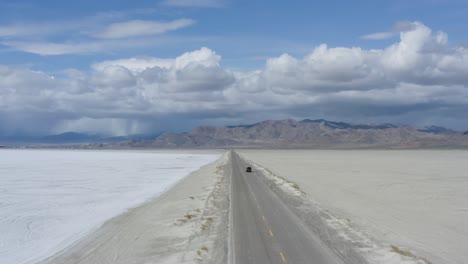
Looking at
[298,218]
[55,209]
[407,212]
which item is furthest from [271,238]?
[55,209]

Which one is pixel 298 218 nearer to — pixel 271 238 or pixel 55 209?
pixel 271 238

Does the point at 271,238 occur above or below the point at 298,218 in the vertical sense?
above

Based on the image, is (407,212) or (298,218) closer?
(298,218)

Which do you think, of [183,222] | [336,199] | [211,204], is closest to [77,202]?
[211,204]

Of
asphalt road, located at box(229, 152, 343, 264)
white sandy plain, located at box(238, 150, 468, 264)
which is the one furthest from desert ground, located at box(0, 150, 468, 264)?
asphalt road, located at box(229, 152, 343, 264)

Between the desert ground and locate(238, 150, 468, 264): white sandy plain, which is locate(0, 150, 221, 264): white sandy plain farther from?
locate(238, 150, 468, 264): white sandy plain

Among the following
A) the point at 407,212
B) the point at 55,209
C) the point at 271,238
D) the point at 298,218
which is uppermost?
the point at 271,238

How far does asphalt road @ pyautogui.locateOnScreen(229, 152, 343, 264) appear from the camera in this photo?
18.9 meters

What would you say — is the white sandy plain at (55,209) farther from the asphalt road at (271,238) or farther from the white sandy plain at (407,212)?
the white sandy plain at (407,212)

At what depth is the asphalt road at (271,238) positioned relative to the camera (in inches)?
744

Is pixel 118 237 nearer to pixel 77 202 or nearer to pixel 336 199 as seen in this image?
pixel 77 202

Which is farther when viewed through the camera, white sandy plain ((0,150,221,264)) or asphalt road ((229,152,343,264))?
white sandy plain ((0,150,221,264))

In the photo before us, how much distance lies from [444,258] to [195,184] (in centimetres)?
4127

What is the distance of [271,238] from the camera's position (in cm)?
2261
